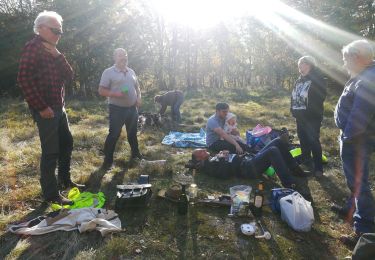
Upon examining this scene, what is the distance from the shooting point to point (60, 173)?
16.3 ft

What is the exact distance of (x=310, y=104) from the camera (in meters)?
5.84

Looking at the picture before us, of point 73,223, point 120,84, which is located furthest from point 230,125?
point 73,223

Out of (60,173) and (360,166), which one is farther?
(60,173)

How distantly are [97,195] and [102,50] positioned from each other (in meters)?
18.5

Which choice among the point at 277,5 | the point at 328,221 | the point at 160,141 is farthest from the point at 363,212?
the point at 277,5

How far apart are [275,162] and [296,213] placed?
1.21 metres

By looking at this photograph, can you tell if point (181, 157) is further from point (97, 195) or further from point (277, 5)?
point (277, 5)

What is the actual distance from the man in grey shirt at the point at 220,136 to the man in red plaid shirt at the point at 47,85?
3014 millimetres

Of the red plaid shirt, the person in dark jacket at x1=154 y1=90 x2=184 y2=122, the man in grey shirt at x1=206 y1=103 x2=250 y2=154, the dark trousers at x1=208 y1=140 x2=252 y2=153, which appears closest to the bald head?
the man in grey shirt at x1=206 y1=103 x2=250 y2=154

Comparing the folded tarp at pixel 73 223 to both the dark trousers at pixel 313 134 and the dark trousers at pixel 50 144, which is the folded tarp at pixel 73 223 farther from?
the dark trousers at pixel 313 134

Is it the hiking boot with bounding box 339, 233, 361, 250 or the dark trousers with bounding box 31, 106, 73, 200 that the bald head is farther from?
the dark trousers with bounding box 31, 106, 73, 200

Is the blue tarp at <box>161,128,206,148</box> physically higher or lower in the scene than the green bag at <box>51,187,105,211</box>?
lower

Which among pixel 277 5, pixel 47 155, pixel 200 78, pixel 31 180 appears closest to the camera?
pixel 47 155

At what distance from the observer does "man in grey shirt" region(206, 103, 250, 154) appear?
640 centimetres
